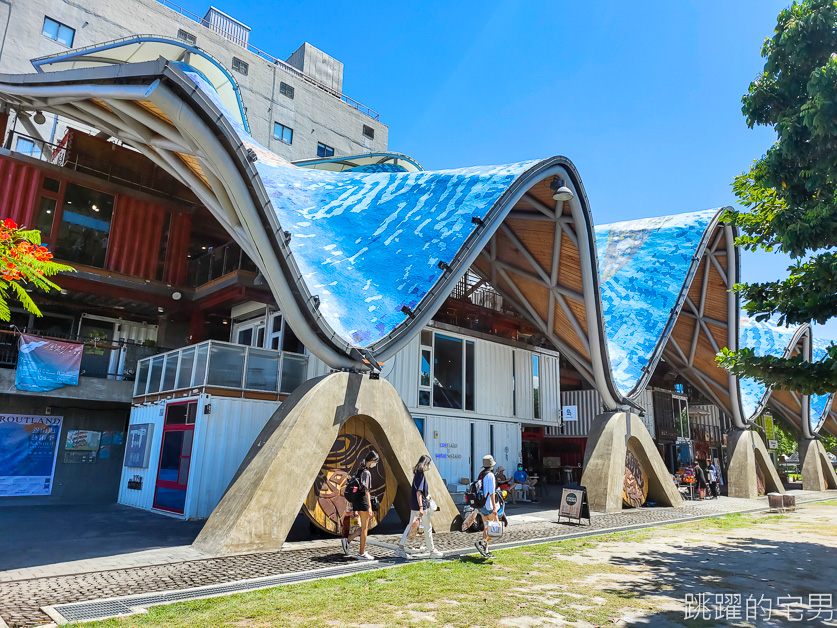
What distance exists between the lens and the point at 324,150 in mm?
45469

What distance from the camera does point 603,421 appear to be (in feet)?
73.3

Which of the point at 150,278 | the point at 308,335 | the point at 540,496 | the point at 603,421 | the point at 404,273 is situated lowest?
the point at 540,496

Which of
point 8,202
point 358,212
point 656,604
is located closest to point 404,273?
point 358,212

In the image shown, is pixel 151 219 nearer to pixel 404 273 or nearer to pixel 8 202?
pixel 8 202

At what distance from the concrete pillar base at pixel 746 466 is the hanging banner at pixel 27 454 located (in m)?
A: 32.5

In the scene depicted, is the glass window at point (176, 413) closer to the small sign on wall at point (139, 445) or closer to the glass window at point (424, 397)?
the small sign on wall at point (139, 445)

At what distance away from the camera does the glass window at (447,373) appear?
2417 centimetres

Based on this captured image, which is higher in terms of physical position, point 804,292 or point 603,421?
point 804,292

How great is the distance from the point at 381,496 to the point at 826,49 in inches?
535

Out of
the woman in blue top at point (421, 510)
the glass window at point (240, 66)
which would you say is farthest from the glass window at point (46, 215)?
the glass window at point (240, 66)

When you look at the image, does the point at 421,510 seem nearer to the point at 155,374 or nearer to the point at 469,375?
the point at 155,374

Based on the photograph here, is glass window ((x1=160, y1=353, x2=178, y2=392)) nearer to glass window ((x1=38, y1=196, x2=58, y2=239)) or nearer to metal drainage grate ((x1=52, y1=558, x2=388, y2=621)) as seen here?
glass window ((x1=38, y1=196, x2=58, y2=239))

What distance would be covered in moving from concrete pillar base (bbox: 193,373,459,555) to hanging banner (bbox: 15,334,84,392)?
13124 mm

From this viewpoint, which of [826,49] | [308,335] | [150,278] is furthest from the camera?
[150,278]
